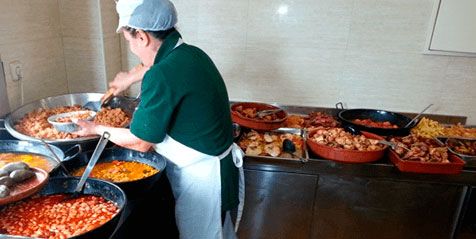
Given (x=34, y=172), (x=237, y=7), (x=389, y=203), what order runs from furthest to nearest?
1. (x=237, y=7)
2. (x=389, y=203)
3. (x=34, y=172)

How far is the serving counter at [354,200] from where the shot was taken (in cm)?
152

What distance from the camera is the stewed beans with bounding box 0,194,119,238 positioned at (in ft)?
2.74

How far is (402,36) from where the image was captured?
1945mm

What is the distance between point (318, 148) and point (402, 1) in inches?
39.4

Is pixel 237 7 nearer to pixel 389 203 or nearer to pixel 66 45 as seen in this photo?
pixel 66 45

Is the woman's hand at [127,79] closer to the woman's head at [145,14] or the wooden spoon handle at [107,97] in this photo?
the wooden spoon handle at [107,97]

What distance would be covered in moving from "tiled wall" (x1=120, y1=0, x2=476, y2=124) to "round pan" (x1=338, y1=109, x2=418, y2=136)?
13 cm

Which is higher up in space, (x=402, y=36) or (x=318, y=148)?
(x=402, y=36)

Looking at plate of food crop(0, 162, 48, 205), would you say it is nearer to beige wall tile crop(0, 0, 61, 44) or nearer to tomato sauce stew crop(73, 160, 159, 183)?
tomato sauce stew crop(73, 160, 159, 183)

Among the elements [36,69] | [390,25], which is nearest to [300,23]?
[390,25]

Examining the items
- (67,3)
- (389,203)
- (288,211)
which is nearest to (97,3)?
(67,3)

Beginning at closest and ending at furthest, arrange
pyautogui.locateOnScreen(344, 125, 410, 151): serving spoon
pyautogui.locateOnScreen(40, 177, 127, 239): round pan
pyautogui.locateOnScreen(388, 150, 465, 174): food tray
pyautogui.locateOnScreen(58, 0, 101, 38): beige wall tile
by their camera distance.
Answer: pyautogui.locateOnScreen(40, 177, 127, 239): round pan, pyautogui.locateOnScreen(388, 150, 465, 174): food tray, pyautogui.locateOnScreen(344, 125, 410, 151): serving spoon, pyautogui.locateOnScreen(58, 0, 101, 38): beige wall tile

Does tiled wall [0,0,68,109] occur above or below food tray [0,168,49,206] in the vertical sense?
above

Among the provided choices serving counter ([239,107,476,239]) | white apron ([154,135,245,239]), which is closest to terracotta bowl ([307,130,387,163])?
serving counter ([239,107,476,239])
